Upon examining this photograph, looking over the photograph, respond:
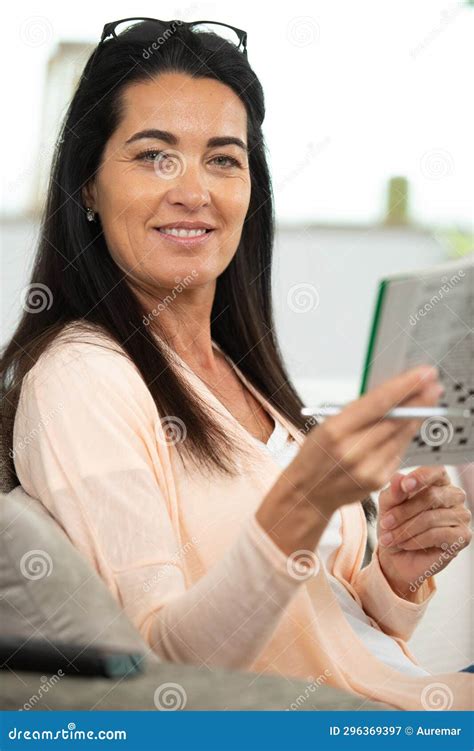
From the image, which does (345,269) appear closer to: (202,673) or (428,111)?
(428,111)

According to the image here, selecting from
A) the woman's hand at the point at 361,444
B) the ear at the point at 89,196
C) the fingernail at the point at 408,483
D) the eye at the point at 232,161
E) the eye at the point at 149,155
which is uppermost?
the eye at the point at 232,161

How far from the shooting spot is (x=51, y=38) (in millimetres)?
2143

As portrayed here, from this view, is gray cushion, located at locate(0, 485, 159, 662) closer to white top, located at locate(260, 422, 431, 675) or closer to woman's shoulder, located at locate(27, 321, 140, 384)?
woman's shoulder, located at locate(27, 321, 140, 384)

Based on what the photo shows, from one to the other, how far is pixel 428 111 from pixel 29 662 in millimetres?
2314

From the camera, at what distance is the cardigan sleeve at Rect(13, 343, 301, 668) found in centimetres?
89

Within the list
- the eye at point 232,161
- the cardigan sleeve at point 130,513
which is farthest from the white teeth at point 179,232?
the cardigan sleeve at point 130,513

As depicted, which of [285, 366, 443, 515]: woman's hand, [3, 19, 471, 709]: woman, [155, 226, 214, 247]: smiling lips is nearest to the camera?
[285, 366, 443, 515]: woman's hand

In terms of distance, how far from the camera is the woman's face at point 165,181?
1270mm

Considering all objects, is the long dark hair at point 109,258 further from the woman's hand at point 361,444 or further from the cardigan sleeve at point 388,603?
the woman's hand at point 361,444

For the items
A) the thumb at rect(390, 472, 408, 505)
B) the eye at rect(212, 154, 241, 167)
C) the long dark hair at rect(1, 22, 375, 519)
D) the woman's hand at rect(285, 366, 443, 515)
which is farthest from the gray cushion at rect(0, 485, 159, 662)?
the eye at rect(212, 154, 241, 167)

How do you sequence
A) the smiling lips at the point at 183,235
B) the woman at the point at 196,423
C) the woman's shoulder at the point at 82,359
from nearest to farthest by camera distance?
the woman at the point at 196,423
the woman's shoulder at the point at 82,359
the smiling lips at the point at 183,235

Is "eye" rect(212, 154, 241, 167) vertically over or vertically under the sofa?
over

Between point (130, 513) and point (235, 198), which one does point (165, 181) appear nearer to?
point (235, 198)

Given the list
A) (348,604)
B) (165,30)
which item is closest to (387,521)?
(348,604)
